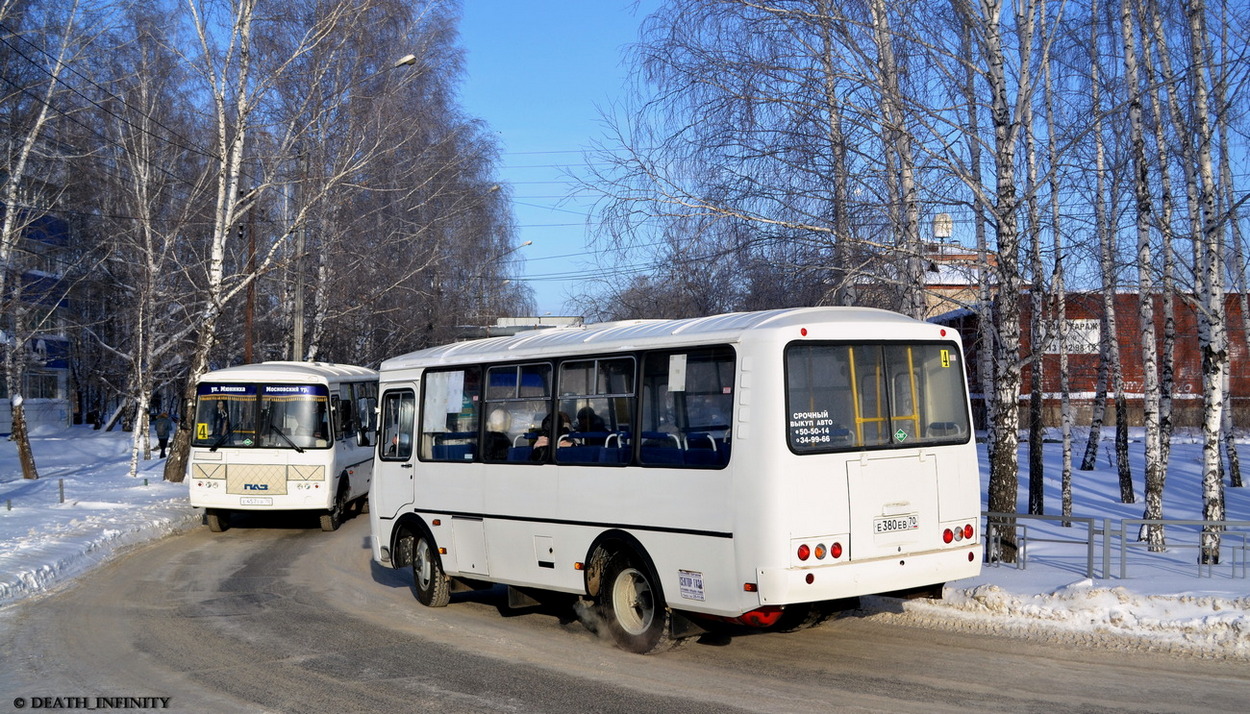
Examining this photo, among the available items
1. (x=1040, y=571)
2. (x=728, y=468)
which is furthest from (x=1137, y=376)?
(x=728, y=468)

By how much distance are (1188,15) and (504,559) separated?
1240 centimetres

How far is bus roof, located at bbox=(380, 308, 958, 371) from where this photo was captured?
28.7 ft

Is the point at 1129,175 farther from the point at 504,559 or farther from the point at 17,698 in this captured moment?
the point at 17,698

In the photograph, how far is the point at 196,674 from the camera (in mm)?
8836

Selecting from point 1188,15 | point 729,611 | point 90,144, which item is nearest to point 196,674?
point 729,611

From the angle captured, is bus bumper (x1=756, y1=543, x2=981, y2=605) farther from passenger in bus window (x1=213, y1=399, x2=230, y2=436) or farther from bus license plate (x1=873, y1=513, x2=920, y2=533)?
passenger in bus window (x1=213, y1=399, x2=230, y2=436)

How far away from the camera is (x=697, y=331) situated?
358 inches

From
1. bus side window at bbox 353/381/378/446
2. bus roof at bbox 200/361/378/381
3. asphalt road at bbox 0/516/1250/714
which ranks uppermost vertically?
bus roof at bbox 200/361/378/381

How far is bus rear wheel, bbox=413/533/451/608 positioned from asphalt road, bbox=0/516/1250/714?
158 mm

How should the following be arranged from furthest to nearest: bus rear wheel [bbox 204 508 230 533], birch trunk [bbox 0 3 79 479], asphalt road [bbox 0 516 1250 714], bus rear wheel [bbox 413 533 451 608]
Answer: birch trunk [bbox 0 3 79 479] < bus rear wheel [bbox 204 508 230 533] < bus rear wheel [bbox 413 533 451 608] < asphalt road [bbox 0 516 1250 714]

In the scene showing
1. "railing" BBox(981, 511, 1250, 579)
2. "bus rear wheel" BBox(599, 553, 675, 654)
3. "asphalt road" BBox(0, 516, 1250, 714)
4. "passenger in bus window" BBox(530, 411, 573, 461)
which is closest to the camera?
"asphalt road" BBox(0, 516, 1250, 714)

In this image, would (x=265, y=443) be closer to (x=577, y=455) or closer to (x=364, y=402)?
(x=364, y=402)

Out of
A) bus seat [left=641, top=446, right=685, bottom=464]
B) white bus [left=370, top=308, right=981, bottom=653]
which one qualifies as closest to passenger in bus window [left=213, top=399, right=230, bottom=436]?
white bus [left=370, top=308, right=981, bottom=653]

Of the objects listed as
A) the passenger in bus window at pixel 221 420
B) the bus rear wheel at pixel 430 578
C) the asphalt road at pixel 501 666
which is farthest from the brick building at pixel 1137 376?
the asphalt road at pixel 501 666
